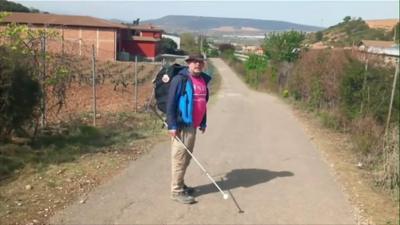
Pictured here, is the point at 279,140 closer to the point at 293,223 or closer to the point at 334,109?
the point at 334,109

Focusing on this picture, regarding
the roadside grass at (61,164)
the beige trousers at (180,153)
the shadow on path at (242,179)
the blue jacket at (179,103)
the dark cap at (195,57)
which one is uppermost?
the dark cap at (195,57)

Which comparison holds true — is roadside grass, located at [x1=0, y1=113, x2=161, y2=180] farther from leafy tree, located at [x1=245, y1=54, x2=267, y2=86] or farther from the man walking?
leafy tree, located at [x1=245, y1=54, x2=267, y2=86]

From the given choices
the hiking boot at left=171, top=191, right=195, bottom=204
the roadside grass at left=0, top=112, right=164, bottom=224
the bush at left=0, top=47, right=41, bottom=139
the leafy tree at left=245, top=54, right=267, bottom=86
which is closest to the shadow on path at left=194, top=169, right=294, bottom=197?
the hiking boot at left=171, top=191, right=195, bottom=204

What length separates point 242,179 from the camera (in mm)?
7945

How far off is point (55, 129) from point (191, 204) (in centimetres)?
510

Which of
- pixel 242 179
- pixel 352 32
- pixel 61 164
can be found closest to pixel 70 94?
pixel 61 164

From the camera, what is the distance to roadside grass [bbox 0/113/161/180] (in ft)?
26.6

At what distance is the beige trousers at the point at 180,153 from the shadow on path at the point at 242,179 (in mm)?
432

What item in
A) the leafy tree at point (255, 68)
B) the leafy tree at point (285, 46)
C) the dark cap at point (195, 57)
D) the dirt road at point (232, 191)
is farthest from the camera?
the leafy tree at point (255, 68)

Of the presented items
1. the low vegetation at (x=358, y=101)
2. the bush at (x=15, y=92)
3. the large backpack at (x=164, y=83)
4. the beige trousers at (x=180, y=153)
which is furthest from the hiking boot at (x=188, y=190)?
the bush at (x=15, y=92)

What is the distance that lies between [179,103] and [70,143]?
12.8 feet

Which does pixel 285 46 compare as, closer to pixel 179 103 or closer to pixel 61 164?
pixel 61 164

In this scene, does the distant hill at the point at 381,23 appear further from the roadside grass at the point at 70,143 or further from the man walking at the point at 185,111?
the man walking at the point at 185,111

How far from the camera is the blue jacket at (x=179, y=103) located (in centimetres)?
621
